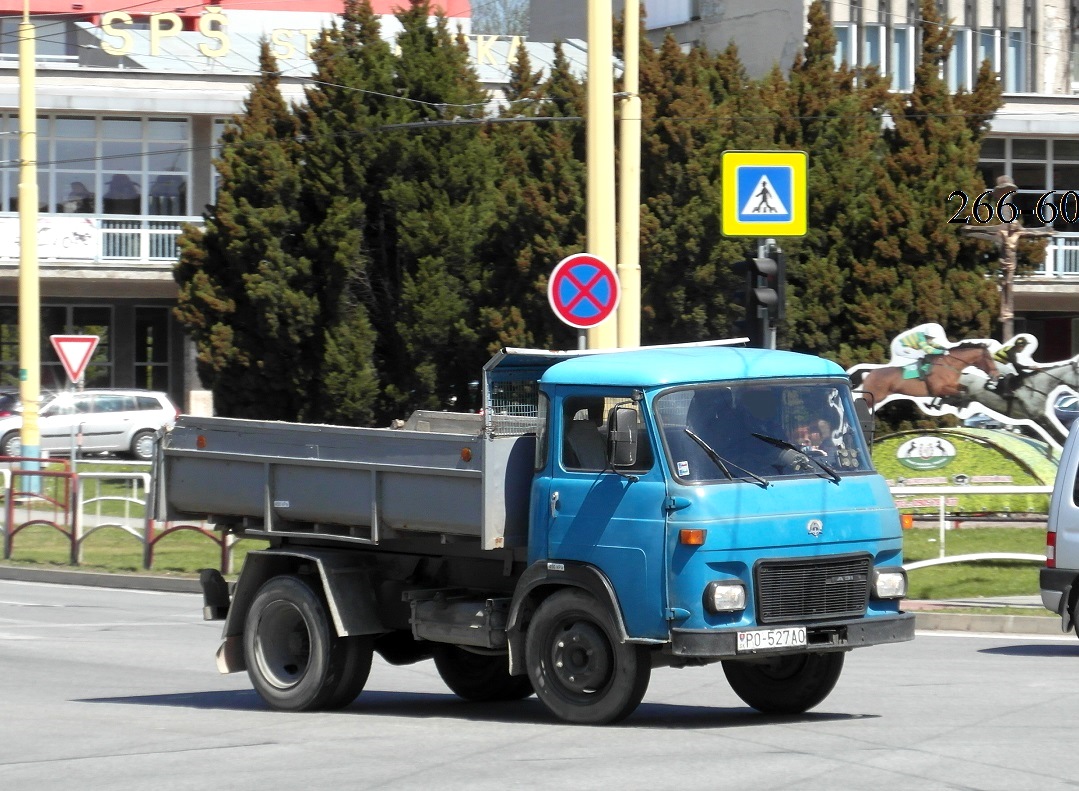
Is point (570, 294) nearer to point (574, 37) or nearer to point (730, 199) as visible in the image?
point (730, 199)

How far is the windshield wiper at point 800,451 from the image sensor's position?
9.41 meters

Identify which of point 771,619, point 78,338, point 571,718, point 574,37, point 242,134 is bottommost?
point 571,718

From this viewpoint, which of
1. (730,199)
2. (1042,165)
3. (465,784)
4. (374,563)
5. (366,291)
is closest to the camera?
(465,784)

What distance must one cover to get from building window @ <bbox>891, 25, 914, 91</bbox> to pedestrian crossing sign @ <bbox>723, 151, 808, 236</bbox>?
26.9 m

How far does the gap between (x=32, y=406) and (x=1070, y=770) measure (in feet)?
73.1

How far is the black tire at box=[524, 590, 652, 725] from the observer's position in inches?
362

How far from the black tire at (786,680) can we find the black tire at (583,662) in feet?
3.12

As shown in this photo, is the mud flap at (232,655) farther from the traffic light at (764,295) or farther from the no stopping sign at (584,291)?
the traffic light at (764,295)

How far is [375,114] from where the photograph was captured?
104 ft

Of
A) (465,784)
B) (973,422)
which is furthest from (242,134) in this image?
(465,784)

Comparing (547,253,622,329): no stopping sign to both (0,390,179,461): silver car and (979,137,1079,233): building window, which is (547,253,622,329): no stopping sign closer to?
(0,390,179,461): silver car

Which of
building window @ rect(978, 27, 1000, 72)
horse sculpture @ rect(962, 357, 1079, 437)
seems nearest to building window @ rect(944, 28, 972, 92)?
building window @ rect(978, 27, 1000, 72)

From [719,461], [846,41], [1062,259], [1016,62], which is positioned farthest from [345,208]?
[719,461]

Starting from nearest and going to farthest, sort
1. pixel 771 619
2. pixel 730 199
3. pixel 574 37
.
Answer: pixel 771 619, pixel 730 199, pixel 574 37
